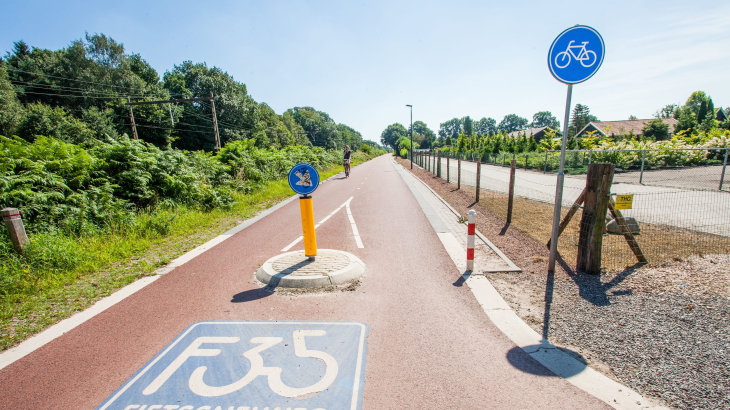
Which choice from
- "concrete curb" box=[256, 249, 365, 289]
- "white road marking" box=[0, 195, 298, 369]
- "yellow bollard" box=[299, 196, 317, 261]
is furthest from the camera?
"yellow bollard" box=[299, 196, 317, 261]

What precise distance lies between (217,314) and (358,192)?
448 inches

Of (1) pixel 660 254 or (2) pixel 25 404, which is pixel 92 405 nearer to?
(2) pixel 25 404

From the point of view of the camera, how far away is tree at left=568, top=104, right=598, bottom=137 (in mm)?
68188

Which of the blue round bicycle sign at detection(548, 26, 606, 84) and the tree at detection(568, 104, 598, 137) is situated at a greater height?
the tree at detection(568, 104, 598, 137)

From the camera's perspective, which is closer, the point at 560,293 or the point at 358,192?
the point at 560,293

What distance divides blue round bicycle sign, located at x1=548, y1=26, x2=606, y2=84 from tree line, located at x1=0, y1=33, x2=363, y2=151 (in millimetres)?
36643

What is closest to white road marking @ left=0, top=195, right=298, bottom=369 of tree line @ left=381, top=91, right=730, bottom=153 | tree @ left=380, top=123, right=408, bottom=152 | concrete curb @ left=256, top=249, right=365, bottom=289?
concrete curb @ left=256, top=249, right=365, bottom=289

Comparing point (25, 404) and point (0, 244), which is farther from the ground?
point (0, 244)

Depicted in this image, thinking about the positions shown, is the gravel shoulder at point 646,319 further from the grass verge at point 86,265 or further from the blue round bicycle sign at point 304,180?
the grass verge at point 86,265

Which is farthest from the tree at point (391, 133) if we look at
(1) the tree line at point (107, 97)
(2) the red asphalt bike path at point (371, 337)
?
(2) the red asphalt bike path at point (371, 337)

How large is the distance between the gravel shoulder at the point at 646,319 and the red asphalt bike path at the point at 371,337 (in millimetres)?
576

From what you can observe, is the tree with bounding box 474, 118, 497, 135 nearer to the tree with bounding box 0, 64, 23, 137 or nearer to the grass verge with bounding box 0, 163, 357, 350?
the tree with bounding box 0, 64, 23, 137

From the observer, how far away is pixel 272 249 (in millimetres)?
6398

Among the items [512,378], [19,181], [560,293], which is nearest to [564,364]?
[512,378]
